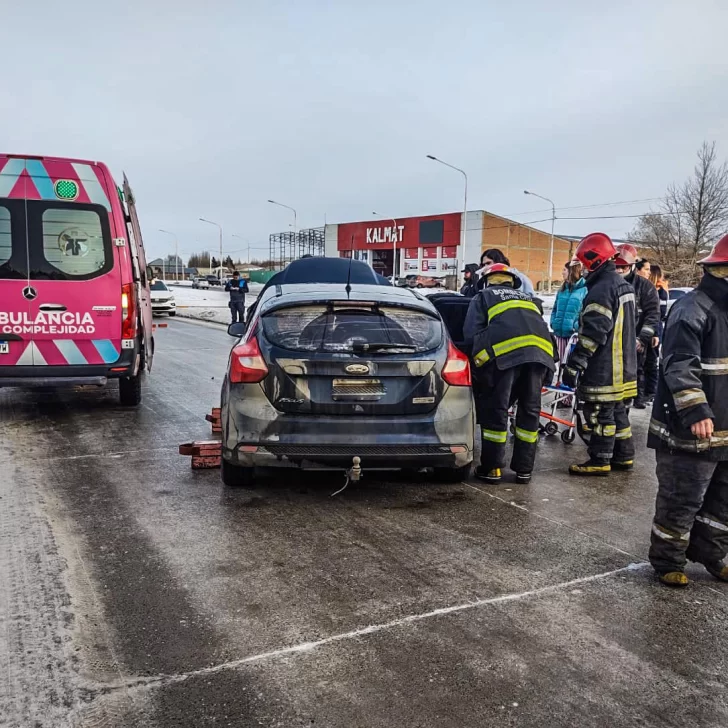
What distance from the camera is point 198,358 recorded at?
13.4 metres

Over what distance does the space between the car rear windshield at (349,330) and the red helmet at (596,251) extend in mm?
1662

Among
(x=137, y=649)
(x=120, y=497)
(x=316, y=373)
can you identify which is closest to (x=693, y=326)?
(x=316, y=373)

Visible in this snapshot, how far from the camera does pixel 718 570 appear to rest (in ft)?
12.8

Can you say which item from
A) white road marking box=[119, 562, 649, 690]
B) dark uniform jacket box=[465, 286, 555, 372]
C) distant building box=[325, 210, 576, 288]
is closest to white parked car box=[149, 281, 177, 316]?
dark uniform jacket box=[465, 286, 555, 372]

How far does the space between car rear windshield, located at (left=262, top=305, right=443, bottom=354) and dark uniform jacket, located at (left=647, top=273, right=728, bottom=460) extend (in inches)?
67.9

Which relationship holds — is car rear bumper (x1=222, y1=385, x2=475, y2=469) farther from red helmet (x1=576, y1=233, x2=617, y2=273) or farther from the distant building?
the distant building

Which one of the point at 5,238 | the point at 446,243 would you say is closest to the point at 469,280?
the point at 5,238

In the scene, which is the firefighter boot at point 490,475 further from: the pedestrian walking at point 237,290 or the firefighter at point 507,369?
the pedestrian walking at point 237,290

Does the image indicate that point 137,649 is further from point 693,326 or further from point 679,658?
point 693,326

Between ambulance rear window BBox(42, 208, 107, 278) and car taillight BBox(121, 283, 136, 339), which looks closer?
ambulance rear window BBox(42, 208, 107, 278)

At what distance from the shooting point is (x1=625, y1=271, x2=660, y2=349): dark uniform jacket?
842 cm

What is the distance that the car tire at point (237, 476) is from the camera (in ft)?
17.2

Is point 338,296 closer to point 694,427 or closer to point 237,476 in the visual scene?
point 237,476

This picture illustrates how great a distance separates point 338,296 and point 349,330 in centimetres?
37
